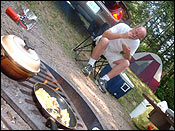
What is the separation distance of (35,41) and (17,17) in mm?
606

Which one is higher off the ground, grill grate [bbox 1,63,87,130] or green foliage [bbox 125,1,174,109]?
grill grate [bbox 1,63,87,130]

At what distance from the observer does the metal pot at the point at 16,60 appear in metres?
1.61

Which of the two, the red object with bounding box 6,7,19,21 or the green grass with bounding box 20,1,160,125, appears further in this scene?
the green grass with bounding box 20,1,160,125

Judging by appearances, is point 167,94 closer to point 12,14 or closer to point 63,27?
point 63,27

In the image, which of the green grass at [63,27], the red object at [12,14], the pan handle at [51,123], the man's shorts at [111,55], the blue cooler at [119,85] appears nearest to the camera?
the pan handle at [51,123]

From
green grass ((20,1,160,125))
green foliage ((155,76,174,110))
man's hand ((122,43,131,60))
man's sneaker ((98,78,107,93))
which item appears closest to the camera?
man's hand ((122,43,131,60))

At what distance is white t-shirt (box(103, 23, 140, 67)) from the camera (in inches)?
157

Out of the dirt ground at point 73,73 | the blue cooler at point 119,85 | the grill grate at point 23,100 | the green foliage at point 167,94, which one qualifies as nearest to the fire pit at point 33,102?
the grill grate at point 23,100

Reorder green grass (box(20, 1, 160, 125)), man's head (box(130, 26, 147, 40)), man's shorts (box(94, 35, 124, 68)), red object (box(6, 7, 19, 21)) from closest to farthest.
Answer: red object (box(6, 7, 19, 21)) → man's head (box(130, 26, 147, 40)) → man's shorts (box(94, 35, 124, 68)) → green grass (box(20, 1, 160, 125))

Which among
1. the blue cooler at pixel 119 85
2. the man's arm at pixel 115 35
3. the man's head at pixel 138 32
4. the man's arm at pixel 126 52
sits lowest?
the blue cooler at pixel 119 85

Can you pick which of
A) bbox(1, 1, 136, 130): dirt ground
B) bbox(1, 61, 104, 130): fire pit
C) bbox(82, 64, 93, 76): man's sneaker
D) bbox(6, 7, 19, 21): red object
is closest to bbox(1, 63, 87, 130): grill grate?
bbox(1, 61, 104, 130): fire pit

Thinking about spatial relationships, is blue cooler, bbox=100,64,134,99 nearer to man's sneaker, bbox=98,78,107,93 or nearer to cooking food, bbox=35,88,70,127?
man's sneaker, bbox=98,78,107,93

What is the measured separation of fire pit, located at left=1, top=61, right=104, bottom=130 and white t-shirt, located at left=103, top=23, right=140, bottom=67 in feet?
6.18

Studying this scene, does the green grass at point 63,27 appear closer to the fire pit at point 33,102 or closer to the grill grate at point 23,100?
the fire pit at point 33,102
